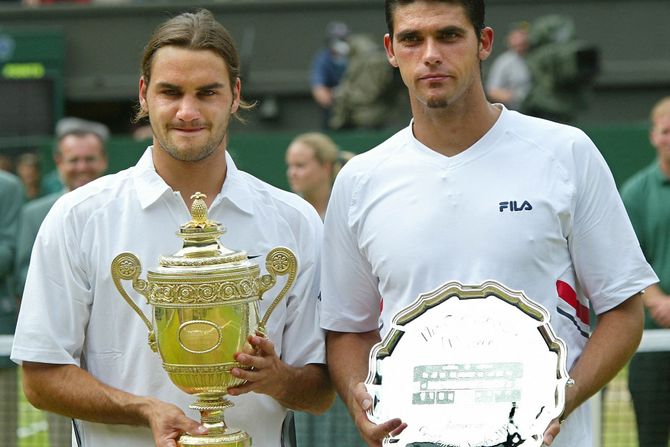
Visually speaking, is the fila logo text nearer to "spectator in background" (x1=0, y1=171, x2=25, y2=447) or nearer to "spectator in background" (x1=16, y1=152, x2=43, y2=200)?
"spectator in background" (x1=0, y1=171, x2=25, y2=447)

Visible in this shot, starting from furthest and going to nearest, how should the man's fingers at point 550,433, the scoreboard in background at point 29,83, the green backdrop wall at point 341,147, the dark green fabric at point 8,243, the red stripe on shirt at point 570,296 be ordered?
the scoreboard in background at point 29,83 < the green backdrop wall at point 341,147 < the dark green fabric at point 8,243 < the red stripe on shirt at point 570,296 < the man's fingers at point 550,433

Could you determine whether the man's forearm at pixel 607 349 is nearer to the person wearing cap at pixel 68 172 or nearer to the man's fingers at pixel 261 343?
the man's fingers at pixel 261 343

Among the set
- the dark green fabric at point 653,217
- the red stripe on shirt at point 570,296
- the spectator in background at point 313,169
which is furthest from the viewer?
the spectator in background at point 313,169

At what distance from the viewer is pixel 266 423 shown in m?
3.57

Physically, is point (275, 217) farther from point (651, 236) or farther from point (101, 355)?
point (651, 236)

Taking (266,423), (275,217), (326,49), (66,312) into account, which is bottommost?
(266,423)

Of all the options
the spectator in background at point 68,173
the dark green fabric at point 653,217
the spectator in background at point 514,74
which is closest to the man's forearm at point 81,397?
the dark green fabric at point 653,217

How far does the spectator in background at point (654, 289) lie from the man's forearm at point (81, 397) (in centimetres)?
298

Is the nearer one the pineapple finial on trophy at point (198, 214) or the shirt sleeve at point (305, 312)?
the pineapple finial on trophy at point (198, 214)

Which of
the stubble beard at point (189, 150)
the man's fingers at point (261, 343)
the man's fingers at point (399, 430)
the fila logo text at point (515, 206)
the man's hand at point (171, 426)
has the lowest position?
the man's fingers at point (399, 430)

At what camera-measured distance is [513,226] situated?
10.9ft

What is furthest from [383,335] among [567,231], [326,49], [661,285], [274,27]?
[274,27]

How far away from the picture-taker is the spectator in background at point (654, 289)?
234 inches

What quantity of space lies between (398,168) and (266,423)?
2.52ft
